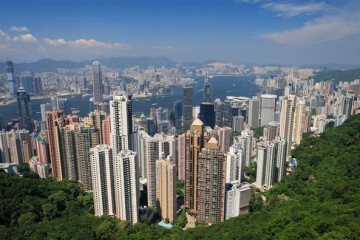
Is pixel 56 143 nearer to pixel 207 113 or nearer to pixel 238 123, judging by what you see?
pixel 207 113

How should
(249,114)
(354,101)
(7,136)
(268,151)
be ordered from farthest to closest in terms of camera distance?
(249,114)
(354,101)
(7,136)
(268,151)

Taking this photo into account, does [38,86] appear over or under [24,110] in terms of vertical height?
over

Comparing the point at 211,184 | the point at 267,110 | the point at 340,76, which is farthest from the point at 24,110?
the point at 340,76

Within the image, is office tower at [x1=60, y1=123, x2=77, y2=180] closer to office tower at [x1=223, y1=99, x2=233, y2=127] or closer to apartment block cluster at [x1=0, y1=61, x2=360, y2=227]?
apartment block cluster at [x1=0, y1=61, x2=360, y2=227]

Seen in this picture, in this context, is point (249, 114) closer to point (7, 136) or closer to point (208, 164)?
point (208, 164)

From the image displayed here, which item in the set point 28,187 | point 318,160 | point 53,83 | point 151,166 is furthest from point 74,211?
point 53,83

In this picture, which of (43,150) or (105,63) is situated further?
(105,63)
